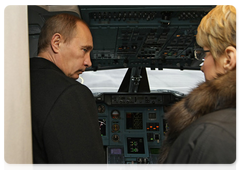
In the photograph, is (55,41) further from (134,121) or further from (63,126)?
(134,121)

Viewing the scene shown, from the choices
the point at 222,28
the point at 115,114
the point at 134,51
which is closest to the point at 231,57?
the point at 222,28

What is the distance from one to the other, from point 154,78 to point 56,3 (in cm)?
512

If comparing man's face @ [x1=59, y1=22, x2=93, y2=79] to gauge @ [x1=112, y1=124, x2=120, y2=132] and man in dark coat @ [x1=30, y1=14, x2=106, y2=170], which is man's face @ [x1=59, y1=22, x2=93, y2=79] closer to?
man in dark coat @ [x1=30, y1=14, x2=106, y2=170]

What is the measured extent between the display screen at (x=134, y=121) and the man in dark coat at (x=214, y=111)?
15.8 ft

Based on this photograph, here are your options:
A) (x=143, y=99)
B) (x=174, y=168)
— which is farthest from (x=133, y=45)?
(x=174, y=168)

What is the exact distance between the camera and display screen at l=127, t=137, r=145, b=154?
17.7 feet

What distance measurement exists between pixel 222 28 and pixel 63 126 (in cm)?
65

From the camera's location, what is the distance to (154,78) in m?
6.70

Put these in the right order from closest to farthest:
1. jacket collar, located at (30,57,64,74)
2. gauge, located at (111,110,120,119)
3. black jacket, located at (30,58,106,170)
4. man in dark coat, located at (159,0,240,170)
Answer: man in dark coat, located at (159,0,240,170) → black jacket, located at (30,58,106,170) → jacket collar, located at (30,57,64,74) → gauge, located at (111,110,120,119)

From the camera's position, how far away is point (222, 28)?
75cm

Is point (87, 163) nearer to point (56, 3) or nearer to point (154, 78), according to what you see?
point (56, 3)

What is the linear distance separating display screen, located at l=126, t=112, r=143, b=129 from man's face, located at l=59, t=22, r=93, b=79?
178 inches

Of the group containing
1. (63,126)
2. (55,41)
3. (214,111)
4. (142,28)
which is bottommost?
(63,126)

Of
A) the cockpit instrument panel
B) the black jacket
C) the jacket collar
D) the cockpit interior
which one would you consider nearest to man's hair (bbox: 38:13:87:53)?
the jacket collar
